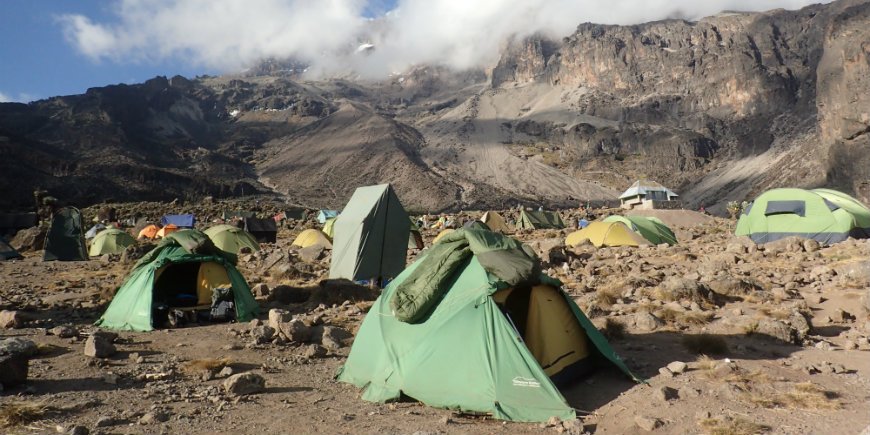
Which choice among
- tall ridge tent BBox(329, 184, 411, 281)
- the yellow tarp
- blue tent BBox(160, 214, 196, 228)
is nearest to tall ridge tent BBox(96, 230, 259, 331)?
the yellow tarp

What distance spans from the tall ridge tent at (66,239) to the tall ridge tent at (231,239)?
5.30m

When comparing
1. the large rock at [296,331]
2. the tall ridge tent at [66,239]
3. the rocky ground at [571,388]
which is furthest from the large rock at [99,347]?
the tall ridge tent at [66,239]

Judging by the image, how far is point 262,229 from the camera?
34469mm

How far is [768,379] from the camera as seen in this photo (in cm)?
627

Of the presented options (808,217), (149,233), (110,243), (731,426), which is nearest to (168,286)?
(731,426)

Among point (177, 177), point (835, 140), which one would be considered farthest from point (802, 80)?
point (177, 177)

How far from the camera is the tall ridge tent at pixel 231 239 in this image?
24891mm

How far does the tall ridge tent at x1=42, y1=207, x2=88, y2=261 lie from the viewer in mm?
23375

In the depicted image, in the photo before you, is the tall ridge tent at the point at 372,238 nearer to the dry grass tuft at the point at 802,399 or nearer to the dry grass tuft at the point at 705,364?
the dry grass tuft at the point at 705,364

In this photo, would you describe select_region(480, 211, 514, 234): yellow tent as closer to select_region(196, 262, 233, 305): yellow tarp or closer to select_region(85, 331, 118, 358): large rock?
select_region(196, 262, 233, 305): yellow tarp

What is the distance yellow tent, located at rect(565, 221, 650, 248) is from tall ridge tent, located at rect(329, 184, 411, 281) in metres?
9.91

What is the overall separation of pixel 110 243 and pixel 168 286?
18.4 m

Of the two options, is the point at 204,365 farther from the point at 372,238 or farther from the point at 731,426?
the point at 372,238

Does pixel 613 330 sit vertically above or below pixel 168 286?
below
